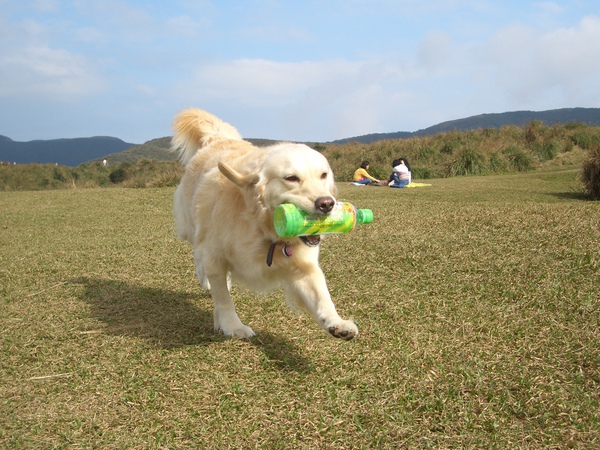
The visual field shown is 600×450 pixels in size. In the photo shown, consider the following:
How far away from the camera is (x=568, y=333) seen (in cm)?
308

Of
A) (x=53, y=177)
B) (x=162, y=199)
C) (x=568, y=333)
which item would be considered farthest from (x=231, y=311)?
(x=53, y=177)

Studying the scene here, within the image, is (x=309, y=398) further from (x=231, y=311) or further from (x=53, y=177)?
(x=53, y=177)

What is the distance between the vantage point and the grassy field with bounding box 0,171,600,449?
2.37m

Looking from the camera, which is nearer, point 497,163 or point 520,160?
point 497,163

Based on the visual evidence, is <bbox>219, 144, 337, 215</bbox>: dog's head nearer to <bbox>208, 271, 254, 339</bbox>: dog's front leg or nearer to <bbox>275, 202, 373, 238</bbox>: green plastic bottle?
<bbox>275, 202, 373, 238</bbox>: green plastic bottle

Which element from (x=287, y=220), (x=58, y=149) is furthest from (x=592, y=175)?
(x=58, y=149)

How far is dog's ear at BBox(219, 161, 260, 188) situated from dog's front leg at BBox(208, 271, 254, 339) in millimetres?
693

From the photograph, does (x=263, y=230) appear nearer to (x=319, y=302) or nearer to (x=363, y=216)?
(x=319, y=302)

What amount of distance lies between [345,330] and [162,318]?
5.84 ft

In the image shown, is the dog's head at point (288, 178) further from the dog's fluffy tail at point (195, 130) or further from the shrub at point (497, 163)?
the shrub at point (497, 163)

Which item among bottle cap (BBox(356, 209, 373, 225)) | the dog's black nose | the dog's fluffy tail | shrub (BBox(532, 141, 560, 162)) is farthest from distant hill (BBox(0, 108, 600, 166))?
the dog's black nose

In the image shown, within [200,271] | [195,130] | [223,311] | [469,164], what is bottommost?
[223,311]

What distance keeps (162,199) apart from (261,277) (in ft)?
31.8

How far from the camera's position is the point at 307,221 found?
296cm
